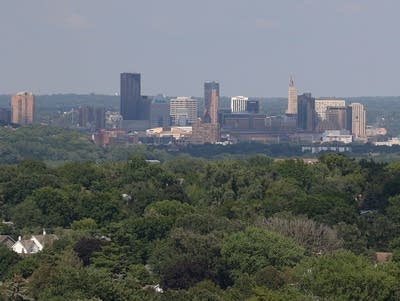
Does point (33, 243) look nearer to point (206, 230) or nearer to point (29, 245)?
point (29, 245)

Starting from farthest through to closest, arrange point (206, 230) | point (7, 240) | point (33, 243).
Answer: point (7, 240) < point (33, 243) < point (206, 230)

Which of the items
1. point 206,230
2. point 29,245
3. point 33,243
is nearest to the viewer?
point 206,230

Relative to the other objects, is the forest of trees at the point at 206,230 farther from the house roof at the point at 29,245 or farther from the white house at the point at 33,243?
the house roof at the point at 29,245

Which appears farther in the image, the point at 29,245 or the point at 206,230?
the point at 29,245

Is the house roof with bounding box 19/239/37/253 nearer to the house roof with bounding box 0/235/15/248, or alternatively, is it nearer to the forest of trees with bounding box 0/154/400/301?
the house roof with bounding box 0/235/15/248

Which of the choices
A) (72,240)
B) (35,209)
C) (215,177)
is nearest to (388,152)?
(215,177)

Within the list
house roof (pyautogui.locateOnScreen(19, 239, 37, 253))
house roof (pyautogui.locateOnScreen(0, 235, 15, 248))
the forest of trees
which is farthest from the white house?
the forest of trees

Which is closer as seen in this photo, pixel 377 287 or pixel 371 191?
pixel 377 287

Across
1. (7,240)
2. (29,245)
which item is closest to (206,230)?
(29,245)

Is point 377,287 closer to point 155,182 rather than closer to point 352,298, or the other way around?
point 352,298
